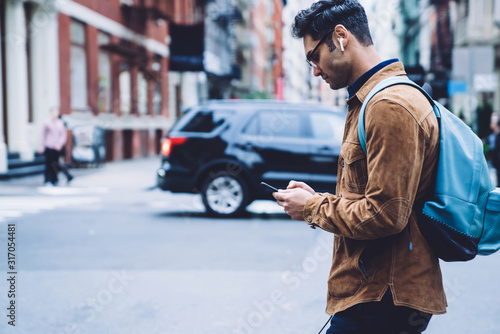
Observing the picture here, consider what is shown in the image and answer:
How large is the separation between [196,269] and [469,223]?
4.93 meters

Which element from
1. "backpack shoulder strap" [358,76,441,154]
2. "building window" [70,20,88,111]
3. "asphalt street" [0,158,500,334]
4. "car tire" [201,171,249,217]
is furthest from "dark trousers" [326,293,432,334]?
"building window" [70,20,88,111]

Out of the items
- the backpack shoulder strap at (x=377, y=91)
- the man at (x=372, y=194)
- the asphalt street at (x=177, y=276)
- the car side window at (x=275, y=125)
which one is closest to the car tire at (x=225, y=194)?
the asphalt street at (x=177, y=276)

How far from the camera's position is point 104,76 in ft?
79.4

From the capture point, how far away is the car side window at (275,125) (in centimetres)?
1031

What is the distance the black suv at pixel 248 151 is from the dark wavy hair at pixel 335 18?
26.7ft

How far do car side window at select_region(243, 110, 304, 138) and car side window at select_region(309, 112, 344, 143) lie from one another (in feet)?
0.75

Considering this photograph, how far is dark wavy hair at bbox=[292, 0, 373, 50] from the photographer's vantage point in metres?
2.01

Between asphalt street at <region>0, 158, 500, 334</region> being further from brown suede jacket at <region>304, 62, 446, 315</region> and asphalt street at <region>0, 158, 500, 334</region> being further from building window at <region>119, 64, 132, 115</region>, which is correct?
building window at <region>119, 64, 132, 115</region>

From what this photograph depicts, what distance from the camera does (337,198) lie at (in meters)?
2.05

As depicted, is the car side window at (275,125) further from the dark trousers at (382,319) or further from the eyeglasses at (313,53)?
the dark trousers at (382,319)

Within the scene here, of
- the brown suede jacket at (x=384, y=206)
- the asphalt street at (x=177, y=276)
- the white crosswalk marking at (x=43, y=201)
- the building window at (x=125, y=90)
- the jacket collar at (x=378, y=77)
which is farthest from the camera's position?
the building window at (x=125, y=90)

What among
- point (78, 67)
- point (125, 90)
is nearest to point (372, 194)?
point (78, 67)

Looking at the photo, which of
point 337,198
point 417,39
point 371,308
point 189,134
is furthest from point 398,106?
point 417,39

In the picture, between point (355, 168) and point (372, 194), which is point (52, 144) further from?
point (372, 194)
